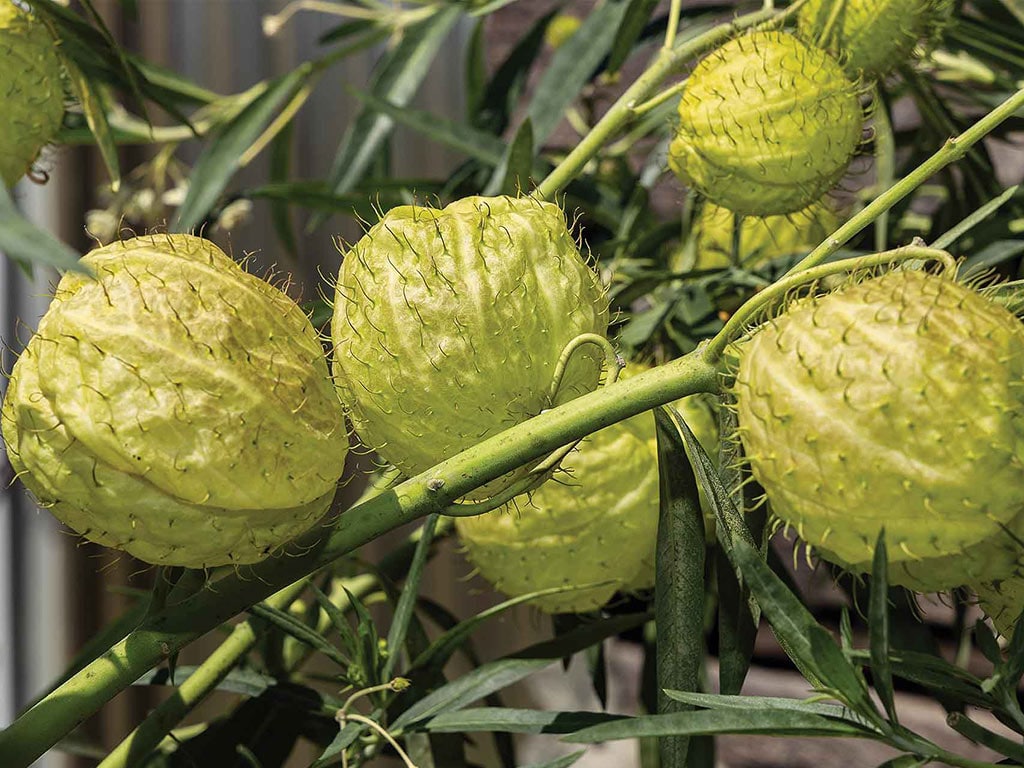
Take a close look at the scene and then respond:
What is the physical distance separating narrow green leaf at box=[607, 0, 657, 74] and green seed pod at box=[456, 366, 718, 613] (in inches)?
7.8

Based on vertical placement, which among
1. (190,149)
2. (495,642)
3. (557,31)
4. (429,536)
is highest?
(557,31)

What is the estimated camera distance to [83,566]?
1.49 metres

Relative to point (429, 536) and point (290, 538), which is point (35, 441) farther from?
point (429, 536)

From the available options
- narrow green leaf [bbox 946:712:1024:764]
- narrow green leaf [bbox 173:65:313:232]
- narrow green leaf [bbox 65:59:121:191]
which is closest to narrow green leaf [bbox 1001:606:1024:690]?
narrow green leaf [bbox 946:712:1024:764]

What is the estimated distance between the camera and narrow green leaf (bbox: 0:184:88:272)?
0.17 m

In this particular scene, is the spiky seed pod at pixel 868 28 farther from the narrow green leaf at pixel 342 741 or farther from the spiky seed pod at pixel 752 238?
the narrow green leaf at pixel 342 741

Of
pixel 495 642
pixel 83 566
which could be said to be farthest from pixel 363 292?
pixel 495 642

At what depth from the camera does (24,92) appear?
0.36 metres

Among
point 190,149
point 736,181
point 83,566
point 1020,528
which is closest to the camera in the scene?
point 1020,528

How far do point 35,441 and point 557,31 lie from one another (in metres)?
0.67

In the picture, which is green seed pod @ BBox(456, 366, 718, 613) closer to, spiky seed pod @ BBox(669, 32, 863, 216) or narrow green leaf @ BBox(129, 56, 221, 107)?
spiky seed pod @ BBox(669, 32, 863, 216)

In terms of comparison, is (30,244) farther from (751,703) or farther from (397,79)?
(397,79)

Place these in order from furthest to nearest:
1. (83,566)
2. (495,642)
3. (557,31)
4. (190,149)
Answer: (495,642) → (190,149) → (83,566) → (557,31)

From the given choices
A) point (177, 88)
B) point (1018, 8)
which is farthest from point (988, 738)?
point (177, 88)
